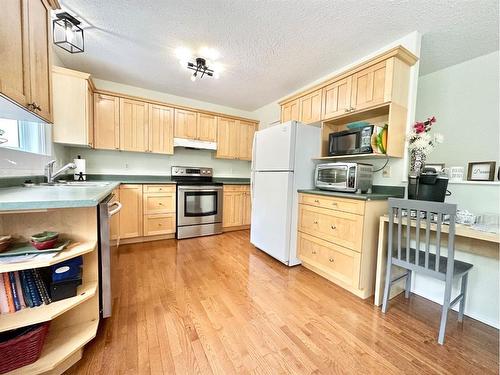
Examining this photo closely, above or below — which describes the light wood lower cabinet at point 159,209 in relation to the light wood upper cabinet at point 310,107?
below

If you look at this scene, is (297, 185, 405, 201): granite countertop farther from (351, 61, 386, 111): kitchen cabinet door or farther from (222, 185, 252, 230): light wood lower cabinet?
(222, 185, 252, 230): light wood lower cabinet

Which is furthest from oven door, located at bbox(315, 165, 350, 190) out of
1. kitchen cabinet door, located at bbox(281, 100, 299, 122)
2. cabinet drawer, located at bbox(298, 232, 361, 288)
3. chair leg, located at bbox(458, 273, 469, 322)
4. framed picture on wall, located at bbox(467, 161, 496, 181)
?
framed picture on wall, located at bbox(467, 161, 496, 181)

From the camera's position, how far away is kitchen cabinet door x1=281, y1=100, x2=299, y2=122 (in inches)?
115

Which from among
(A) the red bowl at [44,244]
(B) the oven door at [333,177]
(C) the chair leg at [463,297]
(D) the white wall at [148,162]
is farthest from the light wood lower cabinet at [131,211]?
(C) the chair leg at [463,297]

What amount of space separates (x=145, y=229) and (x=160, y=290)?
1.50 metres

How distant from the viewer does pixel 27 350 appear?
963 mm

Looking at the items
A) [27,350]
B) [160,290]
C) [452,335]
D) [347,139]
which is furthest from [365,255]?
[27,350]

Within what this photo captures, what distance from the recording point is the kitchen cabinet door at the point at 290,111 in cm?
292

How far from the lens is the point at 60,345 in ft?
3.59

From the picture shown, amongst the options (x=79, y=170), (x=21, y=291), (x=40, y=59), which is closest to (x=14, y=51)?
(x=40, y=59)

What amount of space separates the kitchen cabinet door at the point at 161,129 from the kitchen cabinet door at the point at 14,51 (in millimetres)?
2301

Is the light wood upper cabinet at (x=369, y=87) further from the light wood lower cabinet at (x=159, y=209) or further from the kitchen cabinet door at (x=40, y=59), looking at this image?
the light wood lower cabinet at (x=159, y=209)

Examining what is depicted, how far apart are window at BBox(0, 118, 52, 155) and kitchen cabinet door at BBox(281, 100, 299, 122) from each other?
2.91 m

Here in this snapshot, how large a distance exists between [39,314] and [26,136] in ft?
6.06
